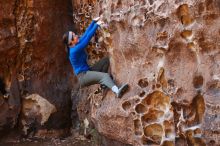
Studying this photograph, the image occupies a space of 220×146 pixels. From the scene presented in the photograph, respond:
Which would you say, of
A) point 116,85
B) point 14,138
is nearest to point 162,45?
point 116,85

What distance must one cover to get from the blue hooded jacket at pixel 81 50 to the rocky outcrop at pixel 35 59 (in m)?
2.15

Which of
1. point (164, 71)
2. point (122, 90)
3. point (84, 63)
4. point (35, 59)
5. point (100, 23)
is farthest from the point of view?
point (35, 59)

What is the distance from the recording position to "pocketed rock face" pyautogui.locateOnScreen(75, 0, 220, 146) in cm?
353

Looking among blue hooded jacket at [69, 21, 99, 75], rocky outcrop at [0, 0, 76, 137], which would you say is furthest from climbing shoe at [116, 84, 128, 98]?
rocky outcrop at [0, 0, 76, 137]

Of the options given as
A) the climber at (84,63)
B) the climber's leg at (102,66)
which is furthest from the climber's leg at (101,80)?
the climber's leg at (102,66)

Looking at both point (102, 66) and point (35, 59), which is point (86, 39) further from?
point (35, 59)

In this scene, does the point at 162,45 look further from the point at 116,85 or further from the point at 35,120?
the point at 35,120

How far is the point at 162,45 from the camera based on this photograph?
3.86 meters

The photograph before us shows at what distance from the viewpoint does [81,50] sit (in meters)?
4.66

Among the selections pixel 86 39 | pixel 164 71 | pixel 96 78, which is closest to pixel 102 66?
pixel 96 78

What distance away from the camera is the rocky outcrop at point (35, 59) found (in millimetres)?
6652

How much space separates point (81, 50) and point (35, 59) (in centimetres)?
239

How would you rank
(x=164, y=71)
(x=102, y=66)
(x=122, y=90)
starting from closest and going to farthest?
(x=164, y=71) → (x=122, y=90) → (x=102, y=66)

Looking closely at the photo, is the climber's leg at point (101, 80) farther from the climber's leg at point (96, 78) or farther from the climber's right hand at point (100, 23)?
the climber's right hand at point (100, 23)
